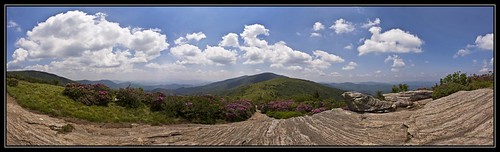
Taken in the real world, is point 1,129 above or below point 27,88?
below

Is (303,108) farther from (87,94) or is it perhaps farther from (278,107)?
(87,94)

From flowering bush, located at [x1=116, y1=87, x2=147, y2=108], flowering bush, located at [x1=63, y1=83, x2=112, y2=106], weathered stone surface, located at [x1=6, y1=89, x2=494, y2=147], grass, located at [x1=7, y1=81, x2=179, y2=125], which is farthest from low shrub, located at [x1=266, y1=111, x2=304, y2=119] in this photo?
flowering bush, located at [x1=63, y1=83, x2=112, y2=106]

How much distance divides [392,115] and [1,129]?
17509 mm

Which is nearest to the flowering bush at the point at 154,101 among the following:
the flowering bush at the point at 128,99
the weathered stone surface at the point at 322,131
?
the flowering bush at the point at 128,99

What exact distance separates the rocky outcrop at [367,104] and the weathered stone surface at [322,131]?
0.77 m

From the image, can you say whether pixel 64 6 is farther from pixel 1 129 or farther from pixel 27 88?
pixel 27 88

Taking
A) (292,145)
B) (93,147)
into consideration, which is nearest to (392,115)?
(292,145)

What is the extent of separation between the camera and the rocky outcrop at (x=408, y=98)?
1830cm

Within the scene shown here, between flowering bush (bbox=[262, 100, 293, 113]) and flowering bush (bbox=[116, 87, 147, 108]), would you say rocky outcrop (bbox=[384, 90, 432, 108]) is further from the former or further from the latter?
flowering bush (bbox=[116, 87, 147, 108])

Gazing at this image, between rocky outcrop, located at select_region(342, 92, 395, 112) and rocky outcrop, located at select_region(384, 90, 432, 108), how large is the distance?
2.38ft

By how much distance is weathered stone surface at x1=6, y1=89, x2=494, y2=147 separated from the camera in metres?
13.0

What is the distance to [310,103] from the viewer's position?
26234mm

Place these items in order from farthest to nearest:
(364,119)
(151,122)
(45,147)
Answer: (151,122)
(364,119)
(45,147)

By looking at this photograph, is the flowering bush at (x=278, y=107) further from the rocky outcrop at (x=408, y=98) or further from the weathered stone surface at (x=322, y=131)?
the weathered stone surface at (x=322, y=131)
